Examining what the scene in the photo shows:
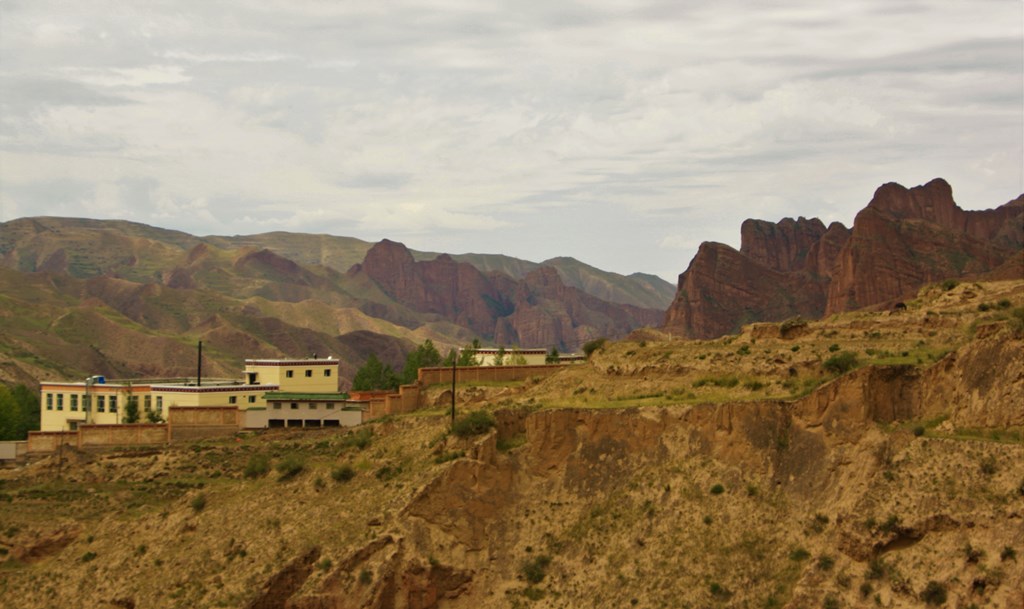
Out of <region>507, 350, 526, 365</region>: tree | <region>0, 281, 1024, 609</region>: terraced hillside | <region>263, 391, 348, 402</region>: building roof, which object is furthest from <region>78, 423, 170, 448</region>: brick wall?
<region>507, 350, 526, 365</region>: tree

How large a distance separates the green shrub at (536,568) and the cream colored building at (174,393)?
85.9 feet

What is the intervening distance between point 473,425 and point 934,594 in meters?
23.8

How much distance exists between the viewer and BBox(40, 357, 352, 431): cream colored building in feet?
273

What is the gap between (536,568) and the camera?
5784 cm

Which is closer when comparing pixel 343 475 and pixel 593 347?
pixel 343 475

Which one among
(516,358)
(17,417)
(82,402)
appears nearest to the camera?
(82,402)

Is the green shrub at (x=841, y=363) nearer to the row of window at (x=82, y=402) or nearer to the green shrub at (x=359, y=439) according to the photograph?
the green shrub at (x=359, y=439)

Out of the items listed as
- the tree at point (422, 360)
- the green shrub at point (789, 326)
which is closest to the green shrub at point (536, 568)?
the green shrub at point (789, 326)

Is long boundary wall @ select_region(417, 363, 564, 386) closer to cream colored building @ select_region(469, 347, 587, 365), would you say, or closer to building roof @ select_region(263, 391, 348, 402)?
building roof @ select_region(263, 391, 348, 402)

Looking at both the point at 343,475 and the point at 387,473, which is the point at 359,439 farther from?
the point at 387,473

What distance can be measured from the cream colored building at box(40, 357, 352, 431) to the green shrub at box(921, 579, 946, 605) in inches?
1675

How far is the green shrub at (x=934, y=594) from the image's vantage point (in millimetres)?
46497

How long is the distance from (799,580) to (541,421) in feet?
53.9

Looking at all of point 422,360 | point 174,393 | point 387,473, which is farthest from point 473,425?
point 422,360
